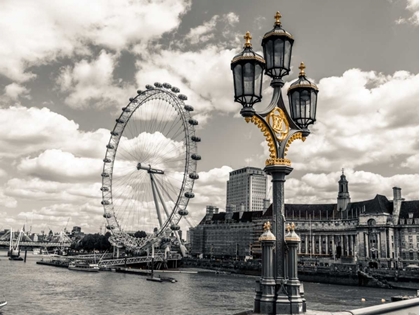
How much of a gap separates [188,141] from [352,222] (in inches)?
2402

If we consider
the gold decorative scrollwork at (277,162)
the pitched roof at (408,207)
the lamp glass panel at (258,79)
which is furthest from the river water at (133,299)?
the pitched roof at (408,207)

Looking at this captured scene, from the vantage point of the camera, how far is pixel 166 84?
68125 mm

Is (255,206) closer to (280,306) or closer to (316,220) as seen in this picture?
(316,220)

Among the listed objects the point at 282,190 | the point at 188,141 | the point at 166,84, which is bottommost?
the point at 282,190

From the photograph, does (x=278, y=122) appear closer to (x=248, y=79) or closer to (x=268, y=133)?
(x=268, y=133)

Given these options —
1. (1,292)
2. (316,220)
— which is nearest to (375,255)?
(316,220)

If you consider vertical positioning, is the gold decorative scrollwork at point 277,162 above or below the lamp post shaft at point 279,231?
above

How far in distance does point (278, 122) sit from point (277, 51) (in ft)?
5.02

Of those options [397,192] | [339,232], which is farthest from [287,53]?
[339,232]

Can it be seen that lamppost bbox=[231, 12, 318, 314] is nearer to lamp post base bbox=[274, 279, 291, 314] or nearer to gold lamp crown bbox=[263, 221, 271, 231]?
lamp post base bbox=[274, 279, 291, 314]

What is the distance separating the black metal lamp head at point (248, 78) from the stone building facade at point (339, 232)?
93941mm

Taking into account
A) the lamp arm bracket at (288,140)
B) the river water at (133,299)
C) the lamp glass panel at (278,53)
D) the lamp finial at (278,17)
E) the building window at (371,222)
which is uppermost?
the building window at (371,222)

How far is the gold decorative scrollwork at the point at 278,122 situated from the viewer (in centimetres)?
941

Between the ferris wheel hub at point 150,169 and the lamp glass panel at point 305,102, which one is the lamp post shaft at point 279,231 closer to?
the lamp glass panel at point 305,102
